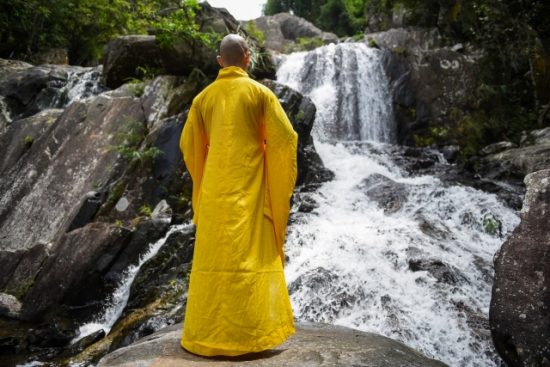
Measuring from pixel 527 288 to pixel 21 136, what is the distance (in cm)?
1201

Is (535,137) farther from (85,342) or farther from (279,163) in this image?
(85,342)

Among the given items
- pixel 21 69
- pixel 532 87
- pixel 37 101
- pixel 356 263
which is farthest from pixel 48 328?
pixel 532 87

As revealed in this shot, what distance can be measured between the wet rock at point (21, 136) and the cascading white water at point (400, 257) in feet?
24.4

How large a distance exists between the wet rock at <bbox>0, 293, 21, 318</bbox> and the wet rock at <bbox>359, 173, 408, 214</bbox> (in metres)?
6.83

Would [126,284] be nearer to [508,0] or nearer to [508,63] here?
[508,63]

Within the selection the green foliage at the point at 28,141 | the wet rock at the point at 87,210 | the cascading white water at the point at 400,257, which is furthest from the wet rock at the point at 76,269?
the green foliage at the point at 28,141

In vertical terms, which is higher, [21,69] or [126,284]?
[21,69]

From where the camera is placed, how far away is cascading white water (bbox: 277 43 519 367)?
202 inches

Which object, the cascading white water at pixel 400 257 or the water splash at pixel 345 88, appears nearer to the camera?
the cascading white water at pixel 400 257

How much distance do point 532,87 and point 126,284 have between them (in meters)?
12.2

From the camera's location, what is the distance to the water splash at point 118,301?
6867 mm

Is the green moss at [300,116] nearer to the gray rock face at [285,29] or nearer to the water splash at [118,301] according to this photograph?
the water splash at [118,301]

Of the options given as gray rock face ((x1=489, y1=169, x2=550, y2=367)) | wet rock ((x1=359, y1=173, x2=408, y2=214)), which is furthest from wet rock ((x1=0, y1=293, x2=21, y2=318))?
gray rock face ((x1=489, y1=169, x2=550, y2=367))

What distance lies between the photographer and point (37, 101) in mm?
13820
